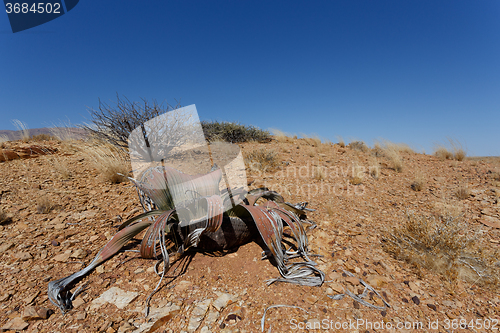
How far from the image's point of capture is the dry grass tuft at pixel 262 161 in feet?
16.0

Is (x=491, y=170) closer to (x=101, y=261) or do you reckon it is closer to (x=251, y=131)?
(x=251, y=131)

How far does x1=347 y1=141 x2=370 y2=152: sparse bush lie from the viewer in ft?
26.6

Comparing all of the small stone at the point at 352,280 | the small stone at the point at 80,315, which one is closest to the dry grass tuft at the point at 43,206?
the small stone at the point at 80,315

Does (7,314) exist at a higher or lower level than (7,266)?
lower

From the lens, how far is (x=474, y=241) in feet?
7.45

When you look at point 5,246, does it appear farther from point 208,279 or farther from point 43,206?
point 208,279

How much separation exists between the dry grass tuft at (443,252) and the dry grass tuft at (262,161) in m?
2.82

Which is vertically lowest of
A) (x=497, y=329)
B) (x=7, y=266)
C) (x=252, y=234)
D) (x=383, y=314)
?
(x=497, y=329)

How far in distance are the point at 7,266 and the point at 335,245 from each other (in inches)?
118

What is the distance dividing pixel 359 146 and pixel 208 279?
833cm

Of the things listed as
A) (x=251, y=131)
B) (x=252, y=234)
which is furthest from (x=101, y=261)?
(x=251, y=131)

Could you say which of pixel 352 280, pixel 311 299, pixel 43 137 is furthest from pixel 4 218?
pixel 43 137

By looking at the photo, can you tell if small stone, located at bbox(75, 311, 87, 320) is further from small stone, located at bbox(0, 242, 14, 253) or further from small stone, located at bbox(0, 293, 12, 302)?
small stone, located at bbox(0, 242, 14, 253)

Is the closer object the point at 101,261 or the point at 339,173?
the point at 101,261
